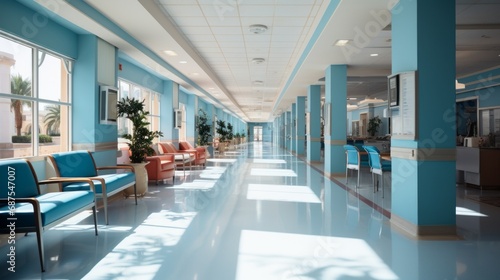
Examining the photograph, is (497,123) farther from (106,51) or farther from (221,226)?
(106,51)

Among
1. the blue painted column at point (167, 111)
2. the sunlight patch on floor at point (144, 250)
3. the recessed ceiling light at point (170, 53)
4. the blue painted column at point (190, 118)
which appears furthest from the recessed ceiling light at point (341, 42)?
the blue painted column at point (190, 118)

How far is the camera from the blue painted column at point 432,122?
3717 mm

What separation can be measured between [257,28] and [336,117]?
352 centimetres

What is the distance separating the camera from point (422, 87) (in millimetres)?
3779

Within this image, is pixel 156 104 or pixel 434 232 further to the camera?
pixel 156 104

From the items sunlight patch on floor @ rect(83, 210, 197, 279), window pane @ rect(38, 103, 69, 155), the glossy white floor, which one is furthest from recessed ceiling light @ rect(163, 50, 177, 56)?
sunlight patch on floor @ rect(83, 210, 197, 279)

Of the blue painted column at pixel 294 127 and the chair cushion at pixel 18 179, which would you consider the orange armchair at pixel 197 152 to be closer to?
the blue painted column at pixel 294 127

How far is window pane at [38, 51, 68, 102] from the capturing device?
199 inches

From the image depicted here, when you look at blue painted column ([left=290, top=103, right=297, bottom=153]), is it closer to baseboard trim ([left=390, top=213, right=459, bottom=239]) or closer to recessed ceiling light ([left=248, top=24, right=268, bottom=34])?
recessed ceiling light ([left=248, top=24, right=268, bottom=34])

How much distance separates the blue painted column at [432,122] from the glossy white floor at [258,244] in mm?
308

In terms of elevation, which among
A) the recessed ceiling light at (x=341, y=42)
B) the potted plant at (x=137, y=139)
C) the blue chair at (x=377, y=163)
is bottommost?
the blue chair at (x=377, y=163)

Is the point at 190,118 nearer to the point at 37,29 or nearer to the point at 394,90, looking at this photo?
the point at 37,29

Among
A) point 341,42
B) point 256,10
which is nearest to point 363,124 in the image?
point 341,42

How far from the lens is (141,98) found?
983 cm
